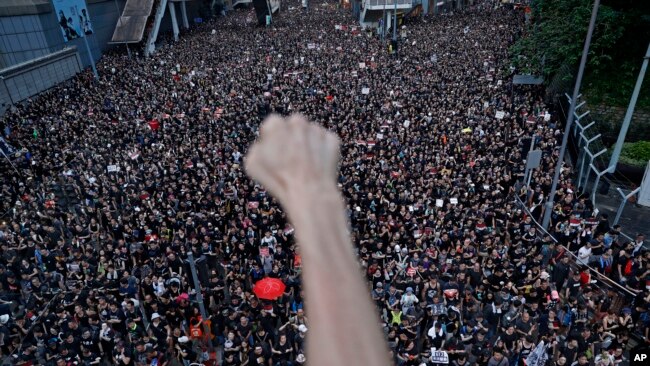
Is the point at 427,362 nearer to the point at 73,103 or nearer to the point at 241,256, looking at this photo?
the point at 241,256

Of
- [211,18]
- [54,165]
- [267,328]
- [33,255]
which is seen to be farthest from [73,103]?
[211,18]

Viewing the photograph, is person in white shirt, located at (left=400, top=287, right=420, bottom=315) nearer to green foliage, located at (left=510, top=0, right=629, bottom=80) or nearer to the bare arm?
the bare arm

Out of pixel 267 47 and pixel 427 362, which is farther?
pixel 267 47

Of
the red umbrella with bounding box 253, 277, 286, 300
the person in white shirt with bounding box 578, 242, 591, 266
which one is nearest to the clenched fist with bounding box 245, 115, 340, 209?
the red umbrella with bounding box 253, 277, 286, 300

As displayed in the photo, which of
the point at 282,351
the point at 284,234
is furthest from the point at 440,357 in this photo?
the point at 284,234

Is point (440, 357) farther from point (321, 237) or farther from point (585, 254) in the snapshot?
point (321, 237)
